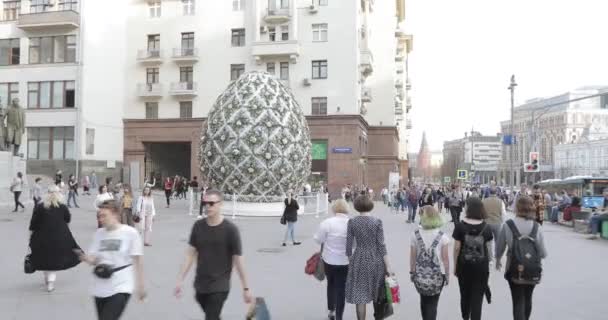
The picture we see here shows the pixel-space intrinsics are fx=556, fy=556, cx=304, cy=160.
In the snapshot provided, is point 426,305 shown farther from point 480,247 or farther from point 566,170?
point 566,170

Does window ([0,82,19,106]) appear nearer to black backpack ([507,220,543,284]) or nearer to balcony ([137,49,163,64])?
balcony ([137,49,163,64])

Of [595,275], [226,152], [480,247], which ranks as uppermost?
[226,152]

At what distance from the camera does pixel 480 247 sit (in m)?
6.11

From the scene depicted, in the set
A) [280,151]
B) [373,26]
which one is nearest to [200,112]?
[373,26]

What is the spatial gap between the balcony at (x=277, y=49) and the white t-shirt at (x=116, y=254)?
3538cm

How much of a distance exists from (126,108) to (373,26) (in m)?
22.9

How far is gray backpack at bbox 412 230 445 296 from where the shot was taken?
5934 millimetres

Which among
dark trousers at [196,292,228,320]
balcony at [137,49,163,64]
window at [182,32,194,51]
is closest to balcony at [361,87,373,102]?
window at [182,32,194,51]

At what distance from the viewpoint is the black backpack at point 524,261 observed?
6.08 metres

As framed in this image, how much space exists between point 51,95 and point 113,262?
39241 mm

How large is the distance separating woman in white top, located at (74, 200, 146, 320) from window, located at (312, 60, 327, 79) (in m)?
35.5

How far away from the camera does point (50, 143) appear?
132 feet

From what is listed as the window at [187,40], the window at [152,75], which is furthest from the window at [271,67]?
the window at [152,75]

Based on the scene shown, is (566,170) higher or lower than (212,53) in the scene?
lower
